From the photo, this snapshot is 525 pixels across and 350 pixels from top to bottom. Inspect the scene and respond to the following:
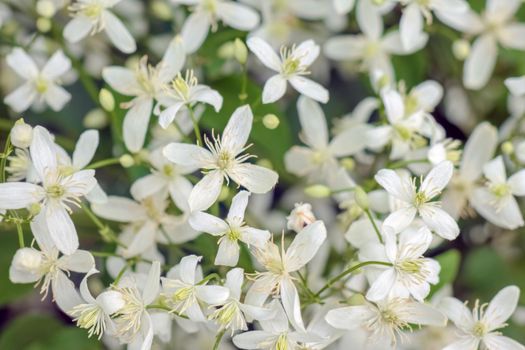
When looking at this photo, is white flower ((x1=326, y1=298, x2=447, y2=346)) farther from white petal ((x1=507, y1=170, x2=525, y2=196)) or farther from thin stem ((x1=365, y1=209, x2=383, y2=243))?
Answer: white petal ((x1=507, y1=170, x2=525, y2=196))

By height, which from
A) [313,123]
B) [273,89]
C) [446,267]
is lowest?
[446,267]

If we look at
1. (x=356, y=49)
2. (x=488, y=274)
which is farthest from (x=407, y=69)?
(x=488, y=274)

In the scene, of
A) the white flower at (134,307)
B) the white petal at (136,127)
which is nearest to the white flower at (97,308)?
the white flower at (134,307)

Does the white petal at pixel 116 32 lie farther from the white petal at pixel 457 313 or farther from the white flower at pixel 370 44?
the white petal at pixel 457 313

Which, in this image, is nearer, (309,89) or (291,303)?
(291,303)

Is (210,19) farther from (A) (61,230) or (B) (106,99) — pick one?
(A) (61,230)

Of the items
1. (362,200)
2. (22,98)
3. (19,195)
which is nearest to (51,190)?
(19,195)

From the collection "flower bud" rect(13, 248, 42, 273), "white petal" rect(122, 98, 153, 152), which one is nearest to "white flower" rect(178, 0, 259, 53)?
"white petal" rect(122, 98, 153, 152)
